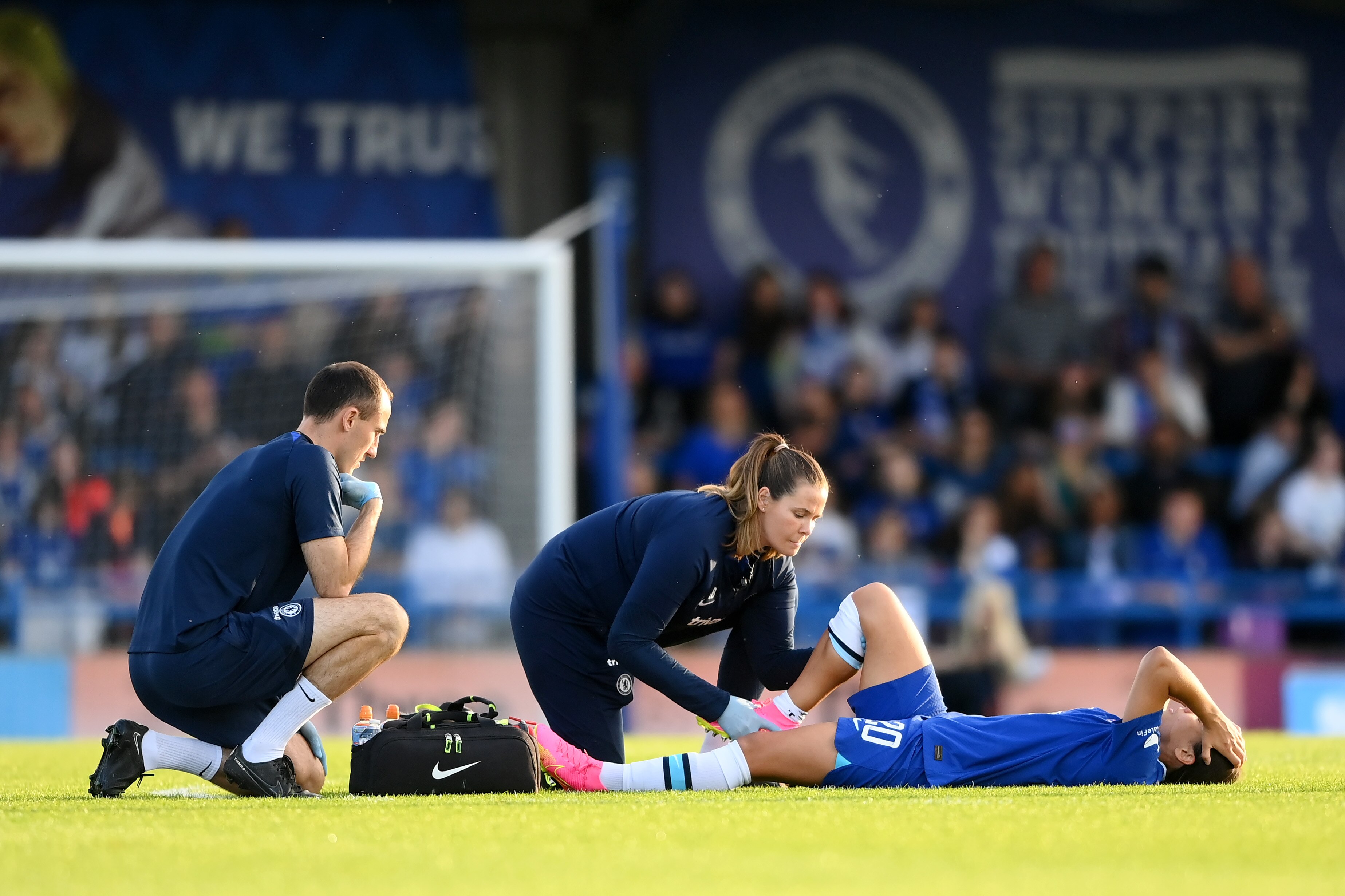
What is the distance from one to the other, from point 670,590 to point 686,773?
0.69 m

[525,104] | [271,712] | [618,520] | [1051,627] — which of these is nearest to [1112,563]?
[1051,627]

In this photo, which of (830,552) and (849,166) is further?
(849,166)

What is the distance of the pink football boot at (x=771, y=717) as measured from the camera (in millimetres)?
5816

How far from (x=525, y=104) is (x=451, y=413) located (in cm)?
518

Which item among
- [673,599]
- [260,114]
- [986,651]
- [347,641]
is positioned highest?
[260,114]

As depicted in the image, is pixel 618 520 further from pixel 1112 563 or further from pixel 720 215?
pixel 720 215

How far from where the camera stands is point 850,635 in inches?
236

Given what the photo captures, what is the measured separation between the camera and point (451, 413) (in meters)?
12.7

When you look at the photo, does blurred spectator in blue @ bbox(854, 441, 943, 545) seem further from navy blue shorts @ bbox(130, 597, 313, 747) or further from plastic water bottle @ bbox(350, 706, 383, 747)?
navy blue shorts @ bbox(130, 597, 313, 747)

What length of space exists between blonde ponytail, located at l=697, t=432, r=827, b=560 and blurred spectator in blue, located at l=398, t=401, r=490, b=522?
276 inches

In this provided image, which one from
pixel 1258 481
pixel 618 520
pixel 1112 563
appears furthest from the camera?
pixel 1258 481

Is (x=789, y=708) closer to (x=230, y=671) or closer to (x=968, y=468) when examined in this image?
(x=230, y=671)

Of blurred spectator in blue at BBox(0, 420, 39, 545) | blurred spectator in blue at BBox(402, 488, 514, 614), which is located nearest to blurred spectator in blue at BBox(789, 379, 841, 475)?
blurred spectator in blue at BBox(402, 488, 514, 614)

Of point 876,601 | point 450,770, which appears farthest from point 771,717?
point 450,770
